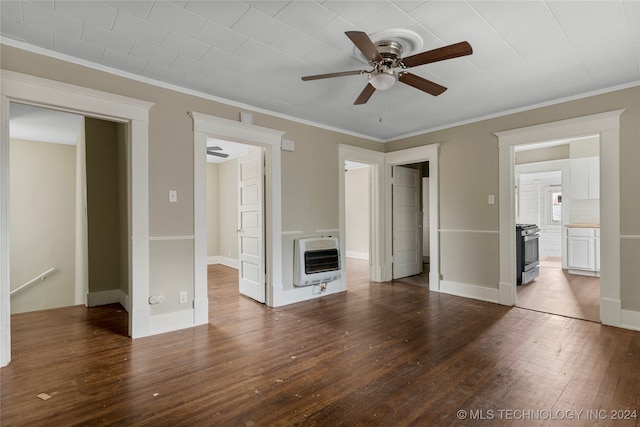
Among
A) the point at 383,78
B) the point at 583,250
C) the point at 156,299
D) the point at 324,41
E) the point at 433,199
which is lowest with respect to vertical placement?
the point at 156,299

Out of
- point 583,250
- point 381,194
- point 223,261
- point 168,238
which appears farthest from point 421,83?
point 223,261

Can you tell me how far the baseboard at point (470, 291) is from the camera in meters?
4.18

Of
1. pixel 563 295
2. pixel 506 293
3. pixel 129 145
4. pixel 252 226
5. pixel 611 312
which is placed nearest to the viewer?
pixel 129 145

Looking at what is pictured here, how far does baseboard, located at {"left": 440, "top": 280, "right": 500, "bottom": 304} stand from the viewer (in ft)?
13.7

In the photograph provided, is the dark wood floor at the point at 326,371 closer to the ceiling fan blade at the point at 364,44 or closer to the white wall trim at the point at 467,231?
the white wall trim at the point at 467,231

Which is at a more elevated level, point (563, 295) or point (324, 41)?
point (324, 41)

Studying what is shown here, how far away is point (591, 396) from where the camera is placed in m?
2.01

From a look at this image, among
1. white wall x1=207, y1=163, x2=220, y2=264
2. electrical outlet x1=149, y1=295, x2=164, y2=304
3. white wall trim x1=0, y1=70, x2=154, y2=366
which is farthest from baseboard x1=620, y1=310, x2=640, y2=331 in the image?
white wall x1=207, y1=163, x2=220, y2=264

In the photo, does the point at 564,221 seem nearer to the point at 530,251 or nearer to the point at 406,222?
the point at 530,251

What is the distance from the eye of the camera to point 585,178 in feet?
20.0

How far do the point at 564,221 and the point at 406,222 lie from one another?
3.41 metres

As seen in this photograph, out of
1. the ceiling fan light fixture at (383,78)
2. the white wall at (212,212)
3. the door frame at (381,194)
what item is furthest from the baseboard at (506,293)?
the white wall at (212,212)

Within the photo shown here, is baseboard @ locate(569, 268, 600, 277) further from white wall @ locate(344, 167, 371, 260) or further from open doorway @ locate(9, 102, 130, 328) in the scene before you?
open doorway @ locate(9, 102, 130, 328)

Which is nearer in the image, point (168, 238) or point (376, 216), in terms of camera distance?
point (168, 238)
